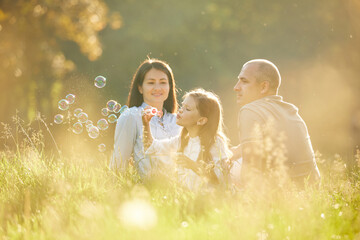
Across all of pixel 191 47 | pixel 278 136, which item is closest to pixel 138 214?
pixel 278 136

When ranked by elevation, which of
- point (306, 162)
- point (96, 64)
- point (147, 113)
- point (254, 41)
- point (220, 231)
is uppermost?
point (254, 41)

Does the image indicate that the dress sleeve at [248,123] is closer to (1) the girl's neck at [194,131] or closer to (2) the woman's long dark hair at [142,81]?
(1) the girl's neck at [194,131]

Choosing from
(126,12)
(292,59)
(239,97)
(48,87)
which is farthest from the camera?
(126,12)

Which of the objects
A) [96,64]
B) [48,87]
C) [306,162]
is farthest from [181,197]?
[96,64]

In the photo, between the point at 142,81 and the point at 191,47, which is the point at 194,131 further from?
the point at 191,47

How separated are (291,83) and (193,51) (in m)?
4.81

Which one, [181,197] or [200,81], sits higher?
[200,81]

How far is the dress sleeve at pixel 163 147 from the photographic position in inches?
203

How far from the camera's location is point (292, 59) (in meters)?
20.0

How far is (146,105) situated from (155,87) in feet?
0.84

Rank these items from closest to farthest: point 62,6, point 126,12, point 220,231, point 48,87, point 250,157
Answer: point 220,231 → point 250,157 → point 62,6 → point 48,87 → point 126,12

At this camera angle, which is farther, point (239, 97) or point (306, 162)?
point (239, 97)

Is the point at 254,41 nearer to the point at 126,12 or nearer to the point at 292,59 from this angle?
the point at 292,59

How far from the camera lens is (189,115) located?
5031 mm
